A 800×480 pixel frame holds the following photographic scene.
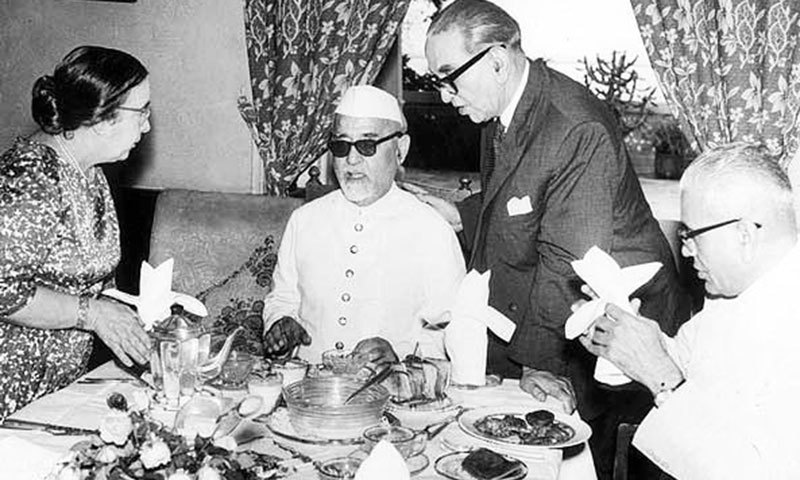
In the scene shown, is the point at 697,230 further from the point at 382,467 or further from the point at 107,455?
the point at 107,455

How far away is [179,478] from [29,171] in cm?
190

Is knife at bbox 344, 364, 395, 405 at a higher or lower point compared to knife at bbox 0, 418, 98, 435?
higher

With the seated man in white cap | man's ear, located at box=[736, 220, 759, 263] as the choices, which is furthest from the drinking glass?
man's ear, located at box=[736, 220, 759, 263]

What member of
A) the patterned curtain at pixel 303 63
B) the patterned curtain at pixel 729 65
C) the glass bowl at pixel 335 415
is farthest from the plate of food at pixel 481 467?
the patterned curtain at pixel 303 63

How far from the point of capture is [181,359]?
2.66m

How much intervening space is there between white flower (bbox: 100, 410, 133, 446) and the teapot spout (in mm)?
921

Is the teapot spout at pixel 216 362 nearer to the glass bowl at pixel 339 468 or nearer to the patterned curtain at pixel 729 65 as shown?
the glass bowl at pixel 339 468

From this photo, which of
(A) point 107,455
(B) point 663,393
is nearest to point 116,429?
(A) point 107,455

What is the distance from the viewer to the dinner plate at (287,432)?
2449mm

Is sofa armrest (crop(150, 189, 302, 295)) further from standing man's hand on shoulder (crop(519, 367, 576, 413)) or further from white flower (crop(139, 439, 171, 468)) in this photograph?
white flower (crop(139, 439, 171, 468))

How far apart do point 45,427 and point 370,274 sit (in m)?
1.73

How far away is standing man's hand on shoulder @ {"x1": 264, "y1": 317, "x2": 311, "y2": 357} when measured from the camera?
3.38 m

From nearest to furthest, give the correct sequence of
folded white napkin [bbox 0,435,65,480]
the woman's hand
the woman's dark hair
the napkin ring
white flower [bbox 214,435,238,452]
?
white flower [bbox 214,435,238,452], folded white napkin [bbox 0,435,65,480], the woman's hand, the napkin ring, the woman's dark hair

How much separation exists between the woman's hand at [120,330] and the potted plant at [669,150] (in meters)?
3.19
